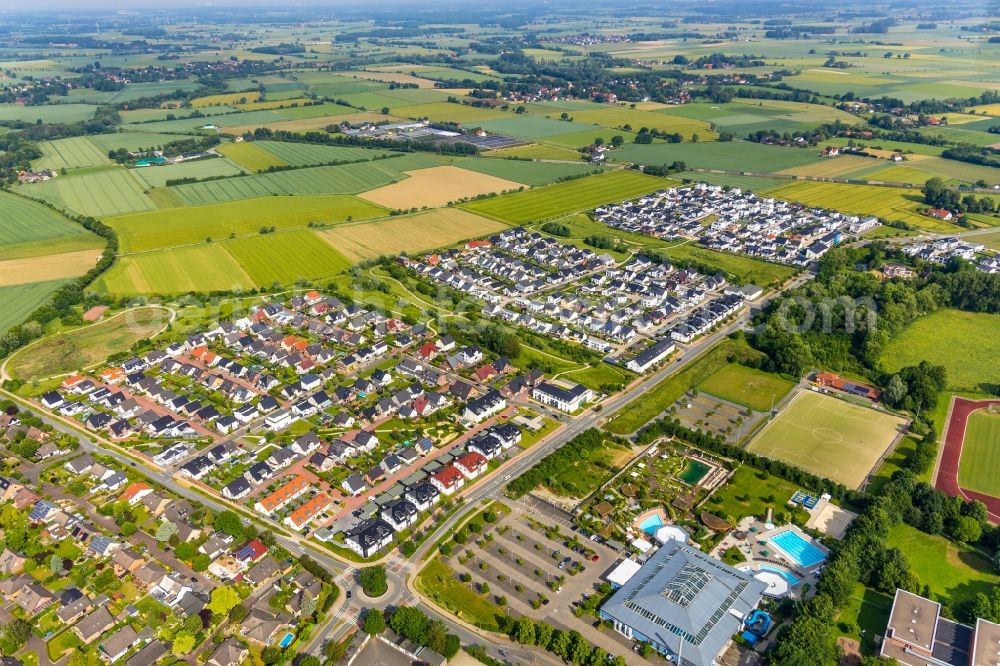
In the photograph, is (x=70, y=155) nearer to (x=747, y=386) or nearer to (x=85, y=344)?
(x=85, y=344)

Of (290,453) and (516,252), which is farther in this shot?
(516,252)

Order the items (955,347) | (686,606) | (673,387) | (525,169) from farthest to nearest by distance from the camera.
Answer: (525,169), (955,347), (673,387), (686,606)

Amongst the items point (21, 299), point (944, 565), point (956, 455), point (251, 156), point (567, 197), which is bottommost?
point (944, 565)

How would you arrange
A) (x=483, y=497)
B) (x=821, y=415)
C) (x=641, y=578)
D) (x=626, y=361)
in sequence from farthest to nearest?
(x=626, y=361) → (x=821, y=415) → (x=483, y=497) → (x=641, y=578)

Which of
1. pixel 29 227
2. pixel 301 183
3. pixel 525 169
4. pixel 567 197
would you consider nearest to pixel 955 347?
pixel 567 197

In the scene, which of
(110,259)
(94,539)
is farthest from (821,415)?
(110,259)

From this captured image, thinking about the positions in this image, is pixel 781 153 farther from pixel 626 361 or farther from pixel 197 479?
pixel 197 479
